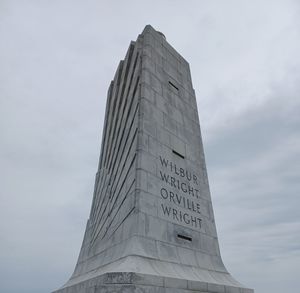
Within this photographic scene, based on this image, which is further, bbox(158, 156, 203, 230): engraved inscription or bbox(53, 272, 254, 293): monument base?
bbox(158, 156, 203, 230): engraved inscription

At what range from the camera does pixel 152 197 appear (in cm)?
743

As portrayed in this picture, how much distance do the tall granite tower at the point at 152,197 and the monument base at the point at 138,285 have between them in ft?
0.06

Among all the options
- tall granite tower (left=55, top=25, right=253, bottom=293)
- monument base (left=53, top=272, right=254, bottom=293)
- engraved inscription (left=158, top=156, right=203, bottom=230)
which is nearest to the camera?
monument base (left=53, top=272, right=254, bottom=293)

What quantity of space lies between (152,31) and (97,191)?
7018 mm

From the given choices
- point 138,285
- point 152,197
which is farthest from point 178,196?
point 138,285

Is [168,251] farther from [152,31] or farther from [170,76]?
[152,31]

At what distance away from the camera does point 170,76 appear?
1119 cm

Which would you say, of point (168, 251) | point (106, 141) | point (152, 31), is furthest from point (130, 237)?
point (152, 31)

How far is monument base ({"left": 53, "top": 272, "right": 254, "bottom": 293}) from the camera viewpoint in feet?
16.8

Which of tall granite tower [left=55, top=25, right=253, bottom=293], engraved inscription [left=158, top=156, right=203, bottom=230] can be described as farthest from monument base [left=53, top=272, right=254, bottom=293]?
engraved inscription [left=158, top=156, right=203, bottom=230]

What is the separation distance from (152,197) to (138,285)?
257cm

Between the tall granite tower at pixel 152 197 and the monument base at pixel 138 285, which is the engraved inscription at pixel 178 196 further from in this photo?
the monument base at pixel 138 285

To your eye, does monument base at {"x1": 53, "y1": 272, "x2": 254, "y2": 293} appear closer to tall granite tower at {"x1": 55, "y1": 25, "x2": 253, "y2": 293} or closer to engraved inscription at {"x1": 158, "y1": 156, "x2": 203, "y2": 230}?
tall granite tower at {"x1": 55, "y1": 25, "x2": 253, "y2": 293}

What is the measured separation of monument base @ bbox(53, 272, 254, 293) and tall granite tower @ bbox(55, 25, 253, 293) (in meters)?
0.02
